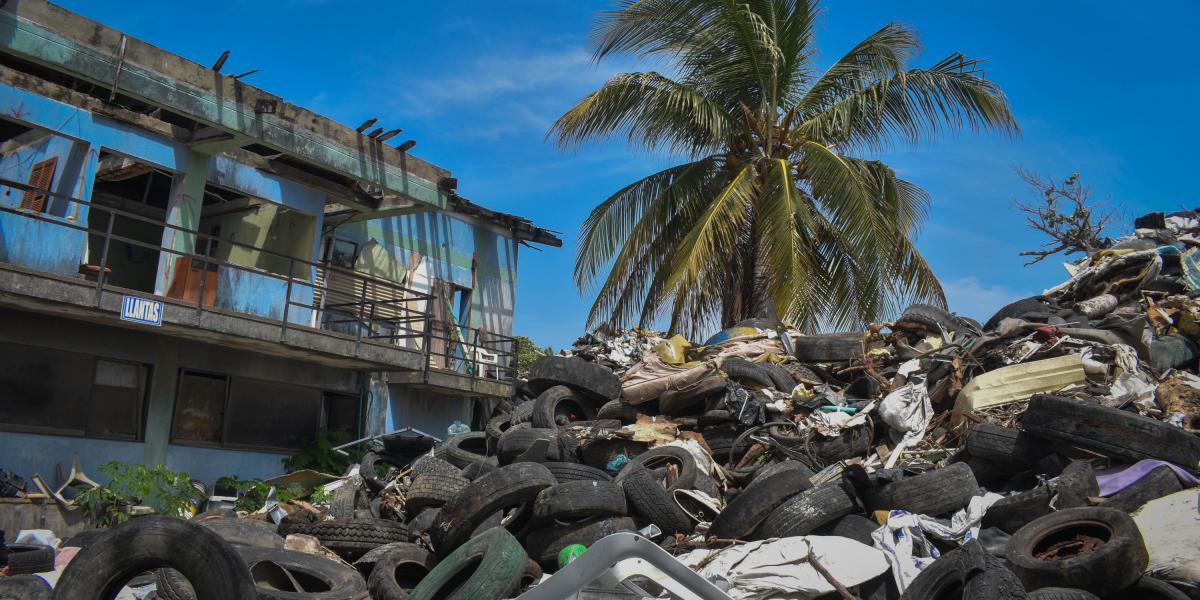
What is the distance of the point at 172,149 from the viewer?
1403cm

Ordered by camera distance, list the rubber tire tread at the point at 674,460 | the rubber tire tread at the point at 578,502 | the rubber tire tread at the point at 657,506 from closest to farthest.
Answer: the rubber tire tread at the point at 578,502
the rubber tire tread at the point at 657,506
the rubber tire tread at the point at 674,460

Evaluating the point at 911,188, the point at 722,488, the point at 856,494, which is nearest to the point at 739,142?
the point at 911,188

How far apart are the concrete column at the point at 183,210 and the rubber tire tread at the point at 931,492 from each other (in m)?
10.5

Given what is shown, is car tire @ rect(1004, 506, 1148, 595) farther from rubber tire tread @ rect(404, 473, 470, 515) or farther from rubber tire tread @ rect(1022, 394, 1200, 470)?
rubber tire tread @ rect(404, 473, 470, 515)

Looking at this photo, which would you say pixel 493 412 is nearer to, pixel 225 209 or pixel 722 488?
pixel 225 209

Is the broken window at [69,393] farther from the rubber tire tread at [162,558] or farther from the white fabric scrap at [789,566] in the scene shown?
the white fabric scrap at [789,566]

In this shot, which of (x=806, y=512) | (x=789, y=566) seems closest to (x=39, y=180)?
(x=806, y=512)

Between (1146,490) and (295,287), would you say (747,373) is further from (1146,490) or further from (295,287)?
(295,287)

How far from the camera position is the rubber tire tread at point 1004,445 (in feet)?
30.1

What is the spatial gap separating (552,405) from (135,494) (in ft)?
17.9

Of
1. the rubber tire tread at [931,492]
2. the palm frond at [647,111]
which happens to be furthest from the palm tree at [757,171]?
the rubber tire tread at [931,492]

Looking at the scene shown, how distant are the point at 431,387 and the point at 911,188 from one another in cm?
962

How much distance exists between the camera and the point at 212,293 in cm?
1453

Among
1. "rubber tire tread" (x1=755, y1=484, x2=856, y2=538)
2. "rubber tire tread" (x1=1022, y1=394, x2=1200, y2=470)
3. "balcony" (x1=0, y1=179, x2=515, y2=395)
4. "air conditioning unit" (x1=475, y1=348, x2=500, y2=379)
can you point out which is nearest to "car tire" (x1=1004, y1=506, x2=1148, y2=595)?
"rubber tire tread" (x1=755, y1=484, x2=856, y2=538)
